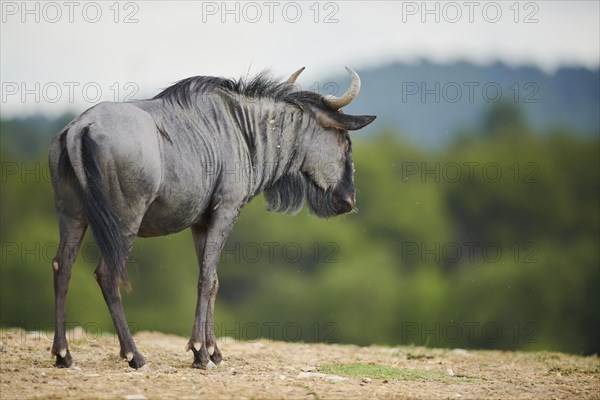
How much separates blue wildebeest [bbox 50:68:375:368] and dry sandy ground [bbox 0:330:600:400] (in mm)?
676

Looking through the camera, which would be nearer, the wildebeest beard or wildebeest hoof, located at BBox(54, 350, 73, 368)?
wildebeest hoof, located at BBox(54, 350, 73, 368)

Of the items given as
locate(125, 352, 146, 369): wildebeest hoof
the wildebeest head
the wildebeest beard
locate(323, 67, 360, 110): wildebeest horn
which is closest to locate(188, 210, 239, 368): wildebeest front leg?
locate(125, 352, 146, 369): wildebeest hoof

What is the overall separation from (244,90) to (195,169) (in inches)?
63.3

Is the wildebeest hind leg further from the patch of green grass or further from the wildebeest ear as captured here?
the wildebeest ear

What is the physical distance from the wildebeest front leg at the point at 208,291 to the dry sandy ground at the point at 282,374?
0.33 meters

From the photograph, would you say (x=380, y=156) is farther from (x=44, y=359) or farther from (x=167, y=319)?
(x=44, y=359)

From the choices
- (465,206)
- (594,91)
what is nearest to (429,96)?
(594,91)

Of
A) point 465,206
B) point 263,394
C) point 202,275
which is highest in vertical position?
point 465,206

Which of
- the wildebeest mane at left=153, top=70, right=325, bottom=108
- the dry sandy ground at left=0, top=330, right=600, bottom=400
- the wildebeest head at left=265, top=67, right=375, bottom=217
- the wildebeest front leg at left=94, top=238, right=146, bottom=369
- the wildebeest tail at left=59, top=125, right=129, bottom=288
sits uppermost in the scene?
the wildebeest mane at left=153, top=70, right=325, bottom=108

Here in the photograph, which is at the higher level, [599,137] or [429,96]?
[429,96]

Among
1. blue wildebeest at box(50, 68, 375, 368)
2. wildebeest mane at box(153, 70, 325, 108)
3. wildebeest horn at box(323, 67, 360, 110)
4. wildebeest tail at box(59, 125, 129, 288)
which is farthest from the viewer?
wildebeest horn at box(323, 67, 360, 110)

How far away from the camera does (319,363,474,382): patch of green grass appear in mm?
11586

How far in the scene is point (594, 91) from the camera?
605 feet

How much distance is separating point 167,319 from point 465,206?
36028 mm
